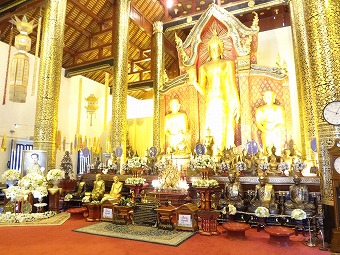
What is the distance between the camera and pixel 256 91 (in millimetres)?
8992

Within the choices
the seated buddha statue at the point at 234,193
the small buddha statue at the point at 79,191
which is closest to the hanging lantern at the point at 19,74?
the small buddha statue at the point at 79,191

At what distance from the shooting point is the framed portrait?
6246 mm

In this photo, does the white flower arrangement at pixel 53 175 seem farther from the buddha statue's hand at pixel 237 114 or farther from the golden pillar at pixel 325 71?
the buddha statue's hand at pixel 237 114

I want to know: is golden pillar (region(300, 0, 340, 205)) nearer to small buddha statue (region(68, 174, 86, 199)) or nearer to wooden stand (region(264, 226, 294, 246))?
wooden stand (region(264, 226, 294, 246))

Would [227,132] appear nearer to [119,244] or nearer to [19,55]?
[119,244]

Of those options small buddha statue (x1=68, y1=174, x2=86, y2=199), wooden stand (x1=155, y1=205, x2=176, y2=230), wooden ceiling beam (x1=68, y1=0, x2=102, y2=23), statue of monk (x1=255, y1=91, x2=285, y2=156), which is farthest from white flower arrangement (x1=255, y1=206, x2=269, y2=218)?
wooden ceiling beam (x1=68, y1=0, x2=102, y2=23)

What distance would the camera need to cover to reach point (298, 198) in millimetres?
4828

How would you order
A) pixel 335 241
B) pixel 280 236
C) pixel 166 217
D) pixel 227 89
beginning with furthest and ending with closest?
pixel 227 89, pixel 166 217, pixel 280 236, pixel 335 241

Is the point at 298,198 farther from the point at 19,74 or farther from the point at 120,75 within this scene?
the point at 19,74

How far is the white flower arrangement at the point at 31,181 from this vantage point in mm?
5566

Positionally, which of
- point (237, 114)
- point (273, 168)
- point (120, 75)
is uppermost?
point (120, 75)

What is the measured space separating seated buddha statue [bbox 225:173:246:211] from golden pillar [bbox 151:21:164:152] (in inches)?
191

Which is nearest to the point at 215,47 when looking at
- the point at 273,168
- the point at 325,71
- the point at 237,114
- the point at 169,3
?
the point at 237,114

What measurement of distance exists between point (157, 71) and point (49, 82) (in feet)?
15.9
